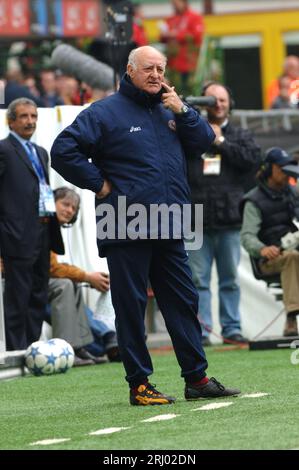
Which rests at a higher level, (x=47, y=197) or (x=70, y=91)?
(x=70, y=91)

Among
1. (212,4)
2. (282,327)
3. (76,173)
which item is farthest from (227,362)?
(212,4)

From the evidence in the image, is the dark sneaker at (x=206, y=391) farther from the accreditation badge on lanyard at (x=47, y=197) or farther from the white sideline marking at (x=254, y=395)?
the accreditation badge on lanyard at (x=47, y=197)

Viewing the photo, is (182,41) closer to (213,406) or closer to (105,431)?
(213,406)

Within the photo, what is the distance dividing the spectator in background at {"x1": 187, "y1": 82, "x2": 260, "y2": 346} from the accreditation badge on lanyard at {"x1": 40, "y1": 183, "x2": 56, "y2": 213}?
1891 millimetres

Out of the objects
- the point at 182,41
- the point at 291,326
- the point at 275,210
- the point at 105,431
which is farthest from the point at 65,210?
the point at 182,41

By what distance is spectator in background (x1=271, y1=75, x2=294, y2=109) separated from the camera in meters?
21.0

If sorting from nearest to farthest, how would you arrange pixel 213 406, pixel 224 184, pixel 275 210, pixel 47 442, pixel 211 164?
pixel 47 442
pixel 213 406
pixel 275 210
pixel 211 164
pixel 224 184

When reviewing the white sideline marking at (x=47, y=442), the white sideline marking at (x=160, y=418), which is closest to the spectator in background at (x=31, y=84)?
the white sideline marking at (x=160, y=418)

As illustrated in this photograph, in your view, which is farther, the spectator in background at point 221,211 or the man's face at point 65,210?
the spectator in background at point 221,211

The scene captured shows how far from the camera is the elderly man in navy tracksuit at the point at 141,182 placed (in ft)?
30.8

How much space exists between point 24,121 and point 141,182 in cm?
392

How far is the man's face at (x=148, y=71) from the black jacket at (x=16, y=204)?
3.79 m

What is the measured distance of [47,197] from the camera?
13.4 m

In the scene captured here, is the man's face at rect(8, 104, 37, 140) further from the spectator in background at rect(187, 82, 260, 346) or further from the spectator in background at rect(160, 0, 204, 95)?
the spectator in background at rect(160, 0, 204, 95)
